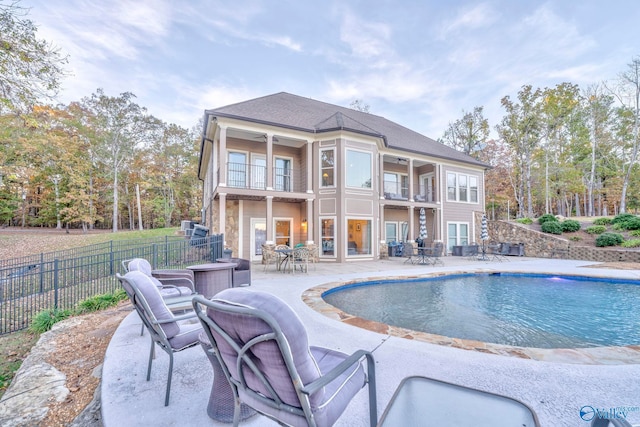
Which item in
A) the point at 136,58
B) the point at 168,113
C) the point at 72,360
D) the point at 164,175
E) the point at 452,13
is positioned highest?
the point at 168,113

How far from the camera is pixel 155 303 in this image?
1986 mm

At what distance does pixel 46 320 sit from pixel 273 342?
19.6 ft

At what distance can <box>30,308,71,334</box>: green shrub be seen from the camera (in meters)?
4.61

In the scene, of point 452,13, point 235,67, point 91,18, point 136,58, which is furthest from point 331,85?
point 91,18

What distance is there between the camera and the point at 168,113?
2545 centimetres

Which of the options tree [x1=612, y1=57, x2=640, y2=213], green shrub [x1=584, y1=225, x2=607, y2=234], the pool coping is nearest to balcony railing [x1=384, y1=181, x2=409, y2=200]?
green shrub [x1=584, y1=225, x2=607, y2=234]

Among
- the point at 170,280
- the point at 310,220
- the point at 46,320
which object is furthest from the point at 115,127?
the point at 170,280

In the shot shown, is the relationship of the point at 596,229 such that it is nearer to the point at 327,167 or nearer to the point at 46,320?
the point at 327,167

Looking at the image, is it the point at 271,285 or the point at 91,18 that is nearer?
the point at 271,285

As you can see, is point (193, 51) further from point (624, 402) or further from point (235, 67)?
point (624, 402)

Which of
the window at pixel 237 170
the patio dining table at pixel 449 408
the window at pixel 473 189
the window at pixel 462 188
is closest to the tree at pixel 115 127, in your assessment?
the window at pixel 237 170

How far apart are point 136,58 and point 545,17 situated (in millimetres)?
17024

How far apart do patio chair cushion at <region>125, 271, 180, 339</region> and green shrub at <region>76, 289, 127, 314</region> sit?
447cm

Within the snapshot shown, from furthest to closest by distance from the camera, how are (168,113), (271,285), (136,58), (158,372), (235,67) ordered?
(168,113) < (235,67) < (136,58) < (271,285) < (158,372)
